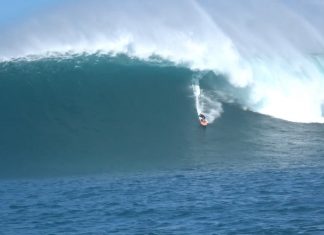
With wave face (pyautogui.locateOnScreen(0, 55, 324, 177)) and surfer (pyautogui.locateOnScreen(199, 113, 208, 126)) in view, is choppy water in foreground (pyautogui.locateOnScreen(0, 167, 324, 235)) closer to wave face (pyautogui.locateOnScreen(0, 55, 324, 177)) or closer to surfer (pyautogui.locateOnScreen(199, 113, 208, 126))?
wave face (pyautogui.locateOnScreen(0, 55, 324, 177))

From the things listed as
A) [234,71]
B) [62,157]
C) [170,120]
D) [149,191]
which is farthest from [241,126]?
[149,191]

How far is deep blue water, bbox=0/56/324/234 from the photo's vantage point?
39.7ft

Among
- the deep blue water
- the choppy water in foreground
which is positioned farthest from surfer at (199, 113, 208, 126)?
the choppy water in foreground

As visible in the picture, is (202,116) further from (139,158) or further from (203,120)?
(139,158)

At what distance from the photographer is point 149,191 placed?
14016 mm

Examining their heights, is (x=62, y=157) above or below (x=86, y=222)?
above

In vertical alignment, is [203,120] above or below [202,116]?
below

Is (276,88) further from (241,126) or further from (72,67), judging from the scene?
(72,67)

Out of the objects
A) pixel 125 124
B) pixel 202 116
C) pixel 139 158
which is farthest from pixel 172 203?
pixel 202 116

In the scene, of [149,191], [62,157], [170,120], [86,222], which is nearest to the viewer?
[86,222]

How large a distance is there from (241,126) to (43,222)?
954 centimetres

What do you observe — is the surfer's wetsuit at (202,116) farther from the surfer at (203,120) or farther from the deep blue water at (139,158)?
the deep blue water at (139,158)

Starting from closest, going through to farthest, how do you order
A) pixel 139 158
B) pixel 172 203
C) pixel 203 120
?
pixel 172 203
pixel 139 158
pixel 203 120

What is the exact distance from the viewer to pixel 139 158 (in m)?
17.8
